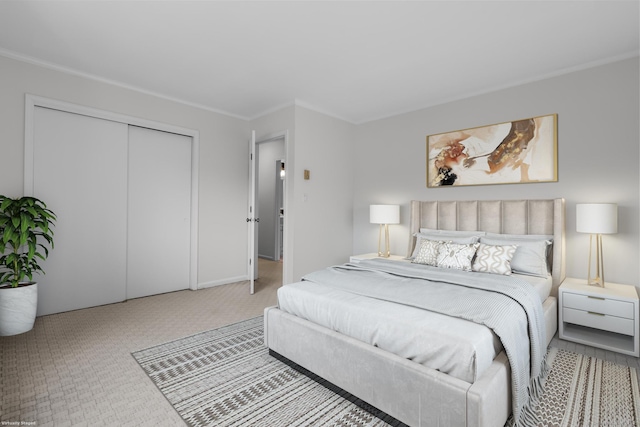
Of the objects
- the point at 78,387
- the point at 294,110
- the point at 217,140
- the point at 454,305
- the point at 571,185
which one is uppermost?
the point at 294,110

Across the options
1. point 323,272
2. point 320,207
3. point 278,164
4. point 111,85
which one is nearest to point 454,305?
point 323,272

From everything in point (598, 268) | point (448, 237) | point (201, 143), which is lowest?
point (598, 268)

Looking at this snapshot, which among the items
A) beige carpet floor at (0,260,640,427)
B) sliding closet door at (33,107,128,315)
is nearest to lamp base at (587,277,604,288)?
beige carpet floor at (0,260,640,427)

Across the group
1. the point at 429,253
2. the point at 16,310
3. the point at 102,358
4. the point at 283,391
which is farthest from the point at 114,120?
the point at 429,253

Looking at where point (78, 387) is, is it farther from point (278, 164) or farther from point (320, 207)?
point (278, 164)

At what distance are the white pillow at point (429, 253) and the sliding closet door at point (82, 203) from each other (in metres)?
3.53

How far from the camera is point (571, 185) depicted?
126 inches

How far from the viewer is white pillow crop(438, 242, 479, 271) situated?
304 centimetres

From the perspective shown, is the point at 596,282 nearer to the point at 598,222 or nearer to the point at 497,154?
the point at 598,222

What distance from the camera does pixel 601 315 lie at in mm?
2623

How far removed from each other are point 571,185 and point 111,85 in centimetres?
516

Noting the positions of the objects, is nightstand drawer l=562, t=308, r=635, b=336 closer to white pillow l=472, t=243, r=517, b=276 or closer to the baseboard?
white pillow l=472, t=243, r=517, b=276

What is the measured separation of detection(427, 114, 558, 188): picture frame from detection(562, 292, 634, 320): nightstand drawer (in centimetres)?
123

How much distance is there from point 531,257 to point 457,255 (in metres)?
0.67
